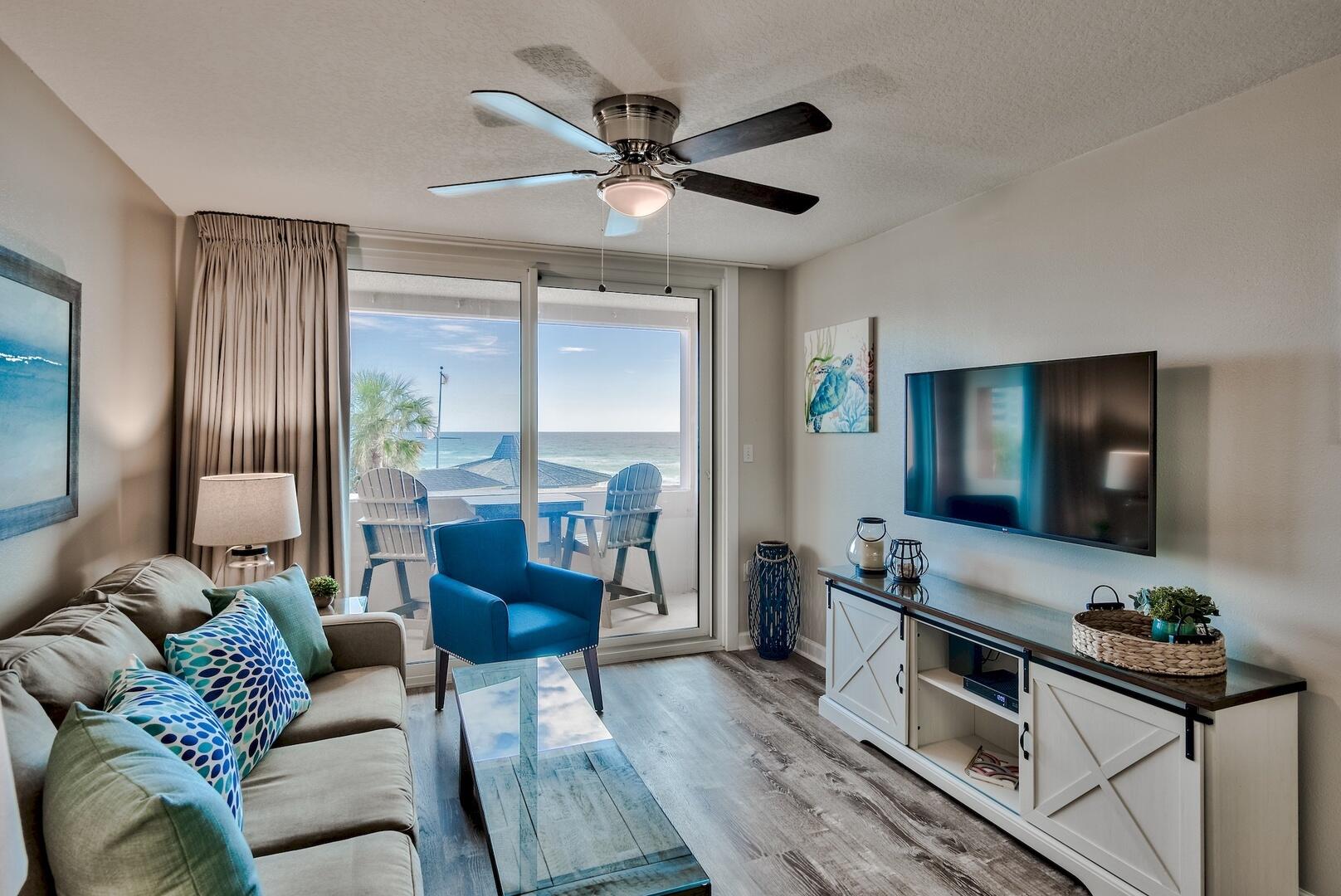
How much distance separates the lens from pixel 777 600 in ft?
14.1

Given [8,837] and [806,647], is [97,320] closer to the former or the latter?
[8,837]

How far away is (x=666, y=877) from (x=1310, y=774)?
6.06 feet

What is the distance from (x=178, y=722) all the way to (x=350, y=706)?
0.84 meters

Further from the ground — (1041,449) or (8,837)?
(1041,449)

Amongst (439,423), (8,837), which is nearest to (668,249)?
(439,423)

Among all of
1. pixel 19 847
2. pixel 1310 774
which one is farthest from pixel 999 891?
pixel 19 847

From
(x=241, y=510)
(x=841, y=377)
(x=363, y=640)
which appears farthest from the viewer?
(x=841, y=377)

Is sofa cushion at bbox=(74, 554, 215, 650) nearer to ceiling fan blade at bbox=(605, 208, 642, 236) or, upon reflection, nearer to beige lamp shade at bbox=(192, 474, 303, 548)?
beige lamp shade at bbox=(192, 474, 303, 548)

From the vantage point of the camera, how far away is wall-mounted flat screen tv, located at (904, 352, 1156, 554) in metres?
2.31

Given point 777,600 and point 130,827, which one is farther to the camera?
point 777,600

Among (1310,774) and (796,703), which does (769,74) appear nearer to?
(1310,774)

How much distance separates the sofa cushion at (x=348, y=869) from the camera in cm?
146

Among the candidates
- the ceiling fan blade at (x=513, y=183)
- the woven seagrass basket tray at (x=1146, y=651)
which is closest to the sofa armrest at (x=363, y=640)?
the ceiling fan blade at (x=513, y=183)

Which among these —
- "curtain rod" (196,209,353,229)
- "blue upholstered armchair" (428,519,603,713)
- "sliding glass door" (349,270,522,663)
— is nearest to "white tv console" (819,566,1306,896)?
"blue upholstered armchair" (428,519,603,713)
